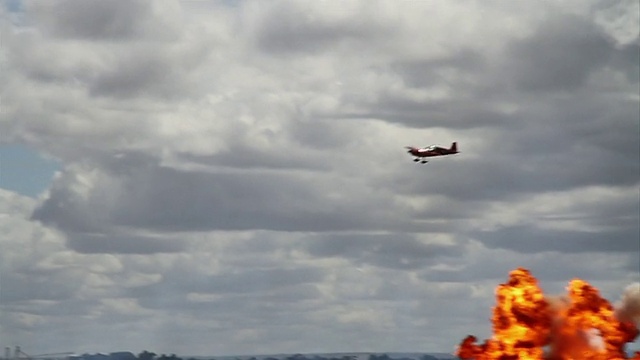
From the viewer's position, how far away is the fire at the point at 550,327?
184250 mm

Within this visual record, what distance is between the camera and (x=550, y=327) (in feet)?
614

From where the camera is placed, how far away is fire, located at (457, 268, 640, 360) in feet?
604

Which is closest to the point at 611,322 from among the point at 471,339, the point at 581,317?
the point at 581,317

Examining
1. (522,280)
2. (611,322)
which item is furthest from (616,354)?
(522,280)

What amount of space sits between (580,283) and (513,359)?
14.1 m

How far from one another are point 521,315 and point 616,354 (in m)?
14.4

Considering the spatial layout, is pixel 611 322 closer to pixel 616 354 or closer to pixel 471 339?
pixel 616 354

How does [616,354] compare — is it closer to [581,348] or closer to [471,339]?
[581,348]

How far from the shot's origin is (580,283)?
187 m

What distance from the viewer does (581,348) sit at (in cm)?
18725

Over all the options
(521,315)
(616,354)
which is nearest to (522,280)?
(521,315)

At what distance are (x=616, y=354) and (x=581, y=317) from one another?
688 centimetres

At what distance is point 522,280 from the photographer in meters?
185

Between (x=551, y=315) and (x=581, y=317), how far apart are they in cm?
445
